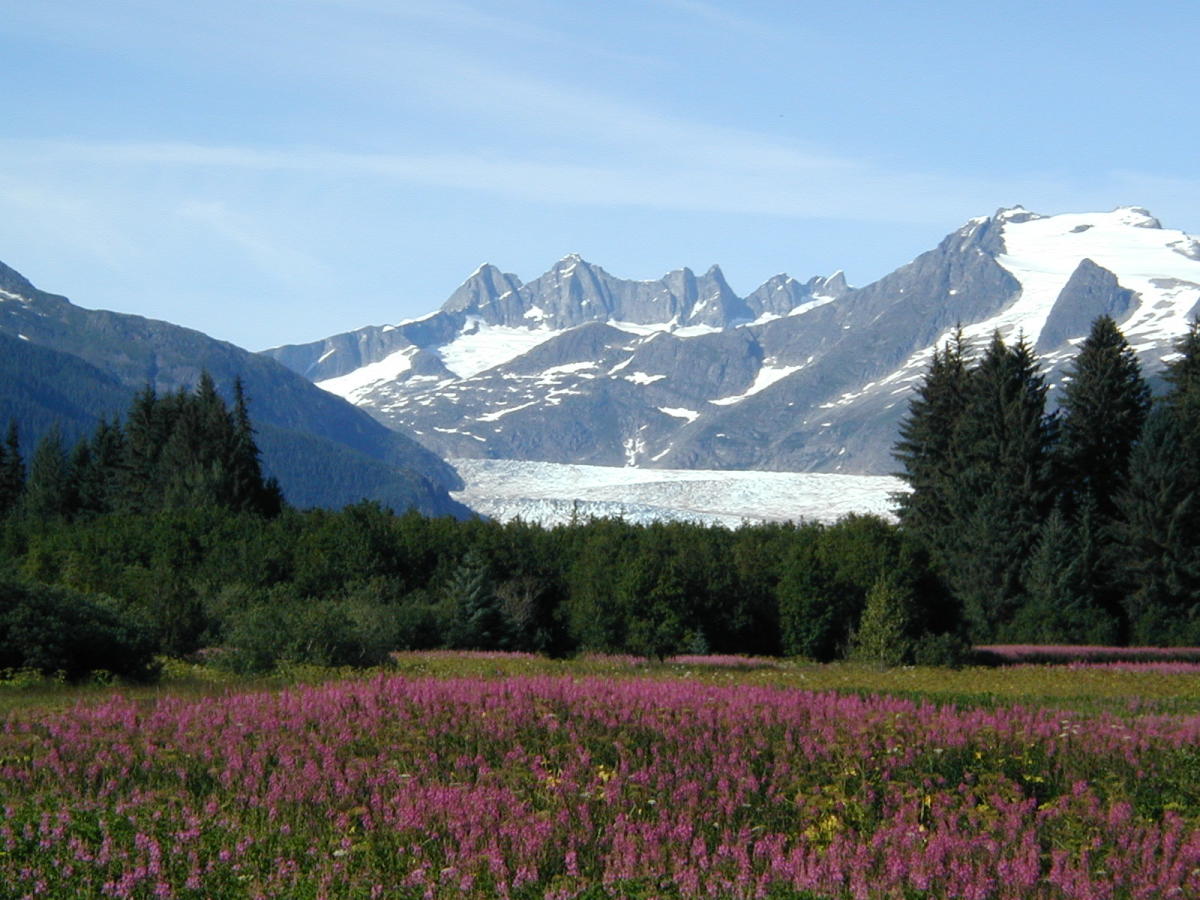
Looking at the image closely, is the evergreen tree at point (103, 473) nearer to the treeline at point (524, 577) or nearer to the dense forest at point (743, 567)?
the dense forest at point (743, 567)

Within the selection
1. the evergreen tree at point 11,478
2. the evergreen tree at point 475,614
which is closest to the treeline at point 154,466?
the evergreen tree at point 11,478

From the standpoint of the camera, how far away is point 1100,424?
69.6 m

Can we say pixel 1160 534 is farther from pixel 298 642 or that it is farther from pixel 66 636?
pixel 66 636

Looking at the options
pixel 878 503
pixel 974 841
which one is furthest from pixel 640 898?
pixel 878 503

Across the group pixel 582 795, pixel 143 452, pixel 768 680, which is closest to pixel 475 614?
pixel 768 680

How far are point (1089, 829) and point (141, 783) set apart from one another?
877 cm

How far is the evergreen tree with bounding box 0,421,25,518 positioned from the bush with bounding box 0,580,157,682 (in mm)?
78267

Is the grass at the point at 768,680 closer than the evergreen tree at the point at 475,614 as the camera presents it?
Yes

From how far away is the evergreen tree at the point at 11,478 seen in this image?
10062 centimetres

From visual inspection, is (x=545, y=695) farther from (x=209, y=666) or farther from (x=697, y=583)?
(x=697, y=583)

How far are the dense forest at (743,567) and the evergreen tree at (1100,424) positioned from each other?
0.37 feet

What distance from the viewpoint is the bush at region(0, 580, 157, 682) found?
72.9 feet

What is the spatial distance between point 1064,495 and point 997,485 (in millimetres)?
5664

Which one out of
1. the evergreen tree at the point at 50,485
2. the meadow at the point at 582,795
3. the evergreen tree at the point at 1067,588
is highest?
the evergreen tree at the point at 50,485
